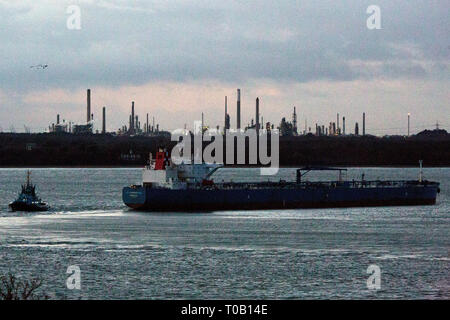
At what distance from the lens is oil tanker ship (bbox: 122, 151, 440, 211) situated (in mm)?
75125

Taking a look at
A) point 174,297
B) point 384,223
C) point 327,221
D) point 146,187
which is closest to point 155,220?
point 146,187

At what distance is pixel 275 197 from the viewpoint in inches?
3216

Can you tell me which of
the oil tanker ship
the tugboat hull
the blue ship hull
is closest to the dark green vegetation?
the blue ship hull

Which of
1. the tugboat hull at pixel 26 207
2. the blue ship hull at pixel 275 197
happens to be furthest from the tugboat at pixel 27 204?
the blue ship hull at pixel 275 197

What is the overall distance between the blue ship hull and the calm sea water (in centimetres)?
196

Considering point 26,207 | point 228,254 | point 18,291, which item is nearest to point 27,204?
point 26,207

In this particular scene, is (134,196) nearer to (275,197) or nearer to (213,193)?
(213,193)

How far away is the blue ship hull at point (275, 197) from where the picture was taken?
75000mm

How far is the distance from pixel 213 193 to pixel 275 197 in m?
7.69

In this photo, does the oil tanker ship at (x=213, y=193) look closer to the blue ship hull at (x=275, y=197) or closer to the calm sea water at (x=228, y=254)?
the blue ship hull at (x=275, y=197)

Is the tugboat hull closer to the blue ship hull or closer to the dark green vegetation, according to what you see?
the blue ship hull

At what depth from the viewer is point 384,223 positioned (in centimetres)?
6875

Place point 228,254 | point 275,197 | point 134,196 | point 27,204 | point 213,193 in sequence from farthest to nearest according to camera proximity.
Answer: point 275,197
point 27,204
point 213,193
point 134,196
point 228,254
